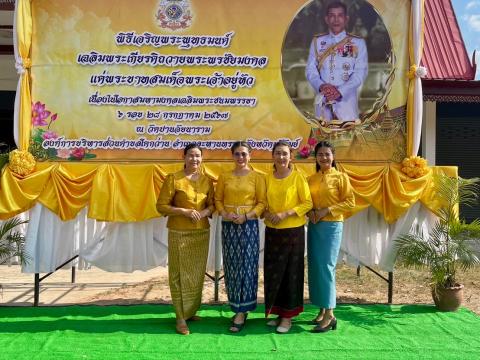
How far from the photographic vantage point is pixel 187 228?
3.62m

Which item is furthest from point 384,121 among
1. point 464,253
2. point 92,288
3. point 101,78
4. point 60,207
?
point 92,288

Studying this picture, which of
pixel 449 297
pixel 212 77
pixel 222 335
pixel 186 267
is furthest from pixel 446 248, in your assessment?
pixel 212 77

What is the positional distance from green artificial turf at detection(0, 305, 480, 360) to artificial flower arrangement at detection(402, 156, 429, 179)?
132 cm

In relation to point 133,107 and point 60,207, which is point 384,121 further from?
point 60,207

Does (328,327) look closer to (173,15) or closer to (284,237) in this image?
(284,237)

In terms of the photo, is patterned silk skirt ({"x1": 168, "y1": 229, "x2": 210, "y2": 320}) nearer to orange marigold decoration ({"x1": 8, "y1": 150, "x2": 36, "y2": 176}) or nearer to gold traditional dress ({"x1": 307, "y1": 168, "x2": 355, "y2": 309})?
gold traditional dress ({"x1": 307, "y1": 168, "x2": 355, "y2": 309})

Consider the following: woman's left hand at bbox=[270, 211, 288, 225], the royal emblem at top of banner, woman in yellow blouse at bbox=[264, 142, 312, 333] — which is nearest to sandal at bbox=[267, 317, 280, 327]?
woman in yellow blouse at bbox=[264, 142, 312, 333]

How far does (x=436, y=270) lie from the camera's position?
13.7ft

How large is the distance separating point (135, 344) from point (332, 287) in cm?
163

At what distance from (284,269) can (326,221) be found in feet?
1.71

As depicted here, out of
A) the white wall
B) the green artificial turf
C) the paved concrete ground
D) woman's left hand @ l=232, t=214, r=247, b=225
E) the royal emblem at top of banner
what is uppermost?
the royal emblem at top of banner

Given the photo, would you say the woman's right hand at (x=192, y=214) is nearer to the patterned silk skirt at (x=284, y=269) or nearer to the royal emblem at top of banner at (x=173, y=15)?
the patterned silk skirt at (x=284, y=269)

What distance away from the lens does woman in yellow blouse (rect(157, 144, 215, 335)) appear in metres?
3.57

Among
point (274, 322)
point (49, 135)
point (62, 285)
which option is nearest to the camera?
point (274, 322)
